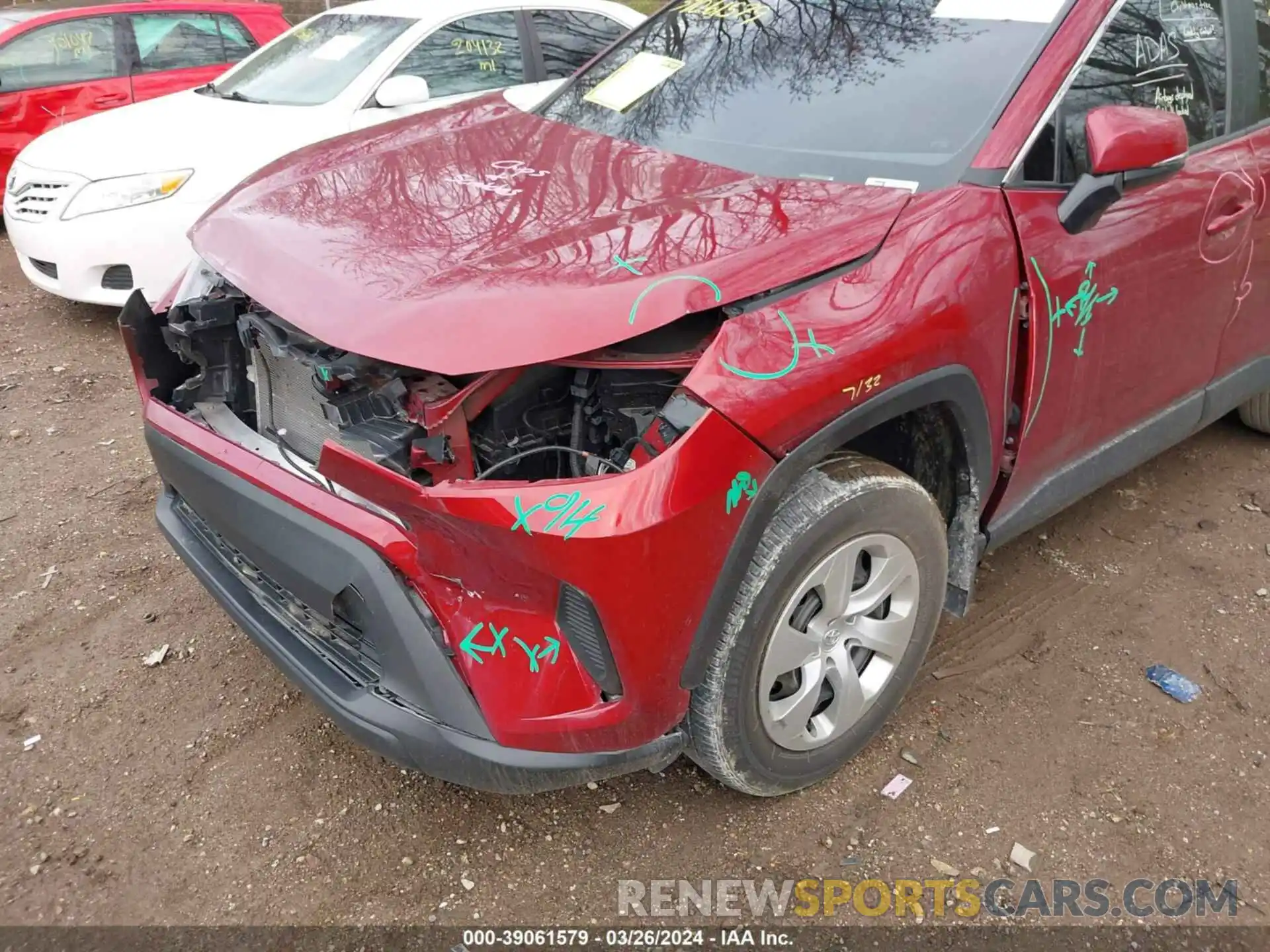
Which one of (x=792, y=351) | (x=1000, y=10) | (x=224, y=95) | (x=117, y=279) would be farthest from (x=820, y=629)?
(x=224, y=95)

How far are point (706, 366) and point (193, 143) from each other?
423 centimetres

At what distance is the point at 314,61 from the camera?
5.28m

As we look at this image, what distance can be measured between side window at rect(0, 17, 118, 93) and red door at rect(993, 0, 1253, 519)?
6784 millimetres

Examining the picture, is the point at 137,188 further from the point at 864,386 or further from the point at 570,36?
the point at 864,386

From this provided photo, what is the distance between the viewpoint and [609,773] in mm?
1925

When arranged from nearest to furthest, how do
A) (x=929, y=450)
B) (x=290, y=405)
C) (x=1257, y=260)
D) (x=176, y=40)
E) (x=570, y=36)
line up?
(x=290, y=405) → (x=929, y=450) → (x=1257, y=260) → (x=570, y=36) → (x=176, y=40)

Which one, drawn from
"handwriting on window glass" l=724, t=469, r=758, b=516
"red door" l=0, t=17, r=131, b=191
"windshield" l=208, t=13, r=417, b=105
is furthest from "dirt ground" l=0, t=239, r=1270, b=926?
"red door" l=0, t=17, r=131, b=191

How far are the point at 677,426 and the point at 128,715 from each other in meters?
1.92

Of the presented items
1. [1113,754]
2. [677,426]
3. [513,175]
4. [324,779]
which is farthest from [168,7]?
[1113,754]

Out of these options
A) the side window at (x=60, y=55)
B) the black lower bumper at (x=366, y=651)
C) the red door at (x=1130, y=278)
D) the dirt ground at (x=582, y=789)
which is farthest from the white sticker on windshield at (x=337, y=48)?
the red door at (x=1130, y=278)

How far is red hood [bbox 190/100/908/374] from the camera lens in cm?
177

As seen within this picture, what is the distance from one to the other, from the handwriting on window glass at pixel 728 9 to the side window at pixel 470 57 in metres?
2.39

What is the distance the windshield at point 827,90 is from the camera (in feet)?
7.40

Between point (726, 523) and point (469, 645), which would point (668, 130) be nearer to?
point (726, 523)
